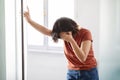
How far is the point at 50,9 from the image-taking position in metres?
2.74

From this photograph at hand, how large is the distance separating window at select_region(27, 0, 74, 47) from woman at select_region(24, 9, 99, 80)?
46.1 inches

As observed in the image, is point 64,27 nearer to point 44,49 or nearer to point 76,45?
point 76,45

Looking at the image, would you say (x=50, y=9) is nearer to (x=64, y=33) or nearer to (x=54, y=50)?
(x=54, y=50)

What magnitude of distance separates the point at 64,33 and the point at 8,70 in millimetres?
562

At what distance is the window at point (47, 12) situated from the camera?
104 inches

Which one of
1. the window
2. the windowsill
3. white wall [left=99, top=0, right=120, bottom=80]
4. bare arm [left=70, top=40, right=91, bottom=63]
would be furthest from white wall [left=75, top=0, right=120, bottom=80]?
the windowsill

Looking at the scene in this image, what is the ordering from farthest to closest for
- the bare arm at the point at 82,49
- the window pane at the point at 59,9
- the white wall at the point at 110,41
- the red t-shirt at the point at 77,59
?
the window pane at the point at 59,9 < the white wall at the point at 110,41 < the red t-shirt at the point at 77,59 < the bare arm at the point at 82,49

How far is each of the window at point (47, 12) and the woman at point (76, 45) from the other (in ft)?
3.84

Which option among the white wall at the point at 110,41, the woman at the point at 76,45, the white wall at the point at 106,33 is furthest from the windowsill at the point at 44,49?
the woman at the point at 76,45

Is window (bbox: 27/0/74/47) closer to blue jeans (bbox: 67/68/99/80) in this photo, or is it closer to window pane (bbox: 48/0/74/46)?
window pane (bbox: 48/0/74/46)

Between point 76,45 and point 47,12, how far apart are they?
1.60m

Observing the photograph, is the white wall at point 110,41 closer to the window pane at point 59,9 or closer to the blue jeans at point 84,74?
the blue jeans at point 84,74

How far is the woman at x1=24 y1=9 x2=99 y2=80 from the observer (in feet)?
4.16

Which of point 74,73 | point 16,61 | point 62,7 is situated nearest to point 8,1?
point 16,61
